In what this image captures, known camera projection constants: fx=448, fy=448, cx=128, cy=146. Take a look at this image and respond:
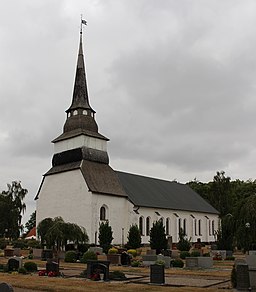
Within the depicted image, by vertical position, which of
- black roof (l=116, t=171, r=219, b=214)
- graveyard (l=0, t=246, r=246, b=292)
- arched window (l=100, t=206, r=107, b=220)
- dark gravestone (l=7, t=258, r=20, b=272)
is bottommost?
graveyard (l=0, t=246, r=246, b=292)

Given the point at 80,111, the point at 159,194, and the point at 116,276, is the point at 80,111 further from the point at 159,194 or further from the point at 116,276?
the point at 116,276

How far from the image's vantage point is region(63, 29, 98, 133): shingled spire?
5000 centimetres

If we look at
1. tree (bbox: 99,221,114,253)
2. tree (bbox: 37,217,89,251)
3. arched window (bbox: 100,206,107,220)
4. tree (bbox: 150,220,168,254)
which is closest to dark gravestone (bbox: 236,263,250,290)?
tree (bbox: 37,217,89,251)

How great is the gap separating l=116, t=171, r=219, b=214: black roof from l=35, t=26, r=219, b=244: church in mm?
156

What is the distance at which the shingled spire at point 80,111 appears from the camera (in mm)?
50000

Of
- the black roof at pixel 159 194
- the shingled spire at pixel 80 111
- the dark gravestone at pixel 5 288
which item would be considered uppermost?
the shingled spire at pixel 80 111

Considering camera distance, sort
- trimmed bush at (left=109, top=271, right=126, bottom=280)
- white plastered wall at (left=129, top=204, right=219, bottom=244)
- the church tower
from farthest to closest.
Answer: white plastered wall at (left=129, top=204, right=219, bottom=244) → the church tower → trimmed bush at (left=109, top=271, right=126, bottom=280)

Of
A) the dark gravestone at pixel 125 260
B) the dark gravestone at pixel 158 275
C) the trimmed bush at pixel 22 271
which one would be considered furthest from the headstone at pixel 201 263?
the trimmed bush at pixel 22 271

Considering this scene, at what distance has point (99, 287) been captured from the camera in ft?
50.3

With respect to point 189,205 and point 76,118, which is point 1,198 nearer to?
point 76,118

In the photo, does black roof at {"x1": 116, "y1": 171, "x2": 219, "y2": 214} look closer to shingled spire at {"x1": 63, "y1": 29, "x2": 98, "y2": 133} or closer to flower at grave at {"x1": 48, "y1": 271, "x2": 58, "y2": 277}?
shingled spire at {"x1": 63, "y1": 29, "x2": 98, "y2": 133}

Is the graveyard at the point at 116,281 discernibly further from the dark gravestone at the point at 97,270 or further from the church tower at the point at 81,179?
the church tower at the point at 81,179

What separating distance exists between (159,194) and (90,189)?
562 inches

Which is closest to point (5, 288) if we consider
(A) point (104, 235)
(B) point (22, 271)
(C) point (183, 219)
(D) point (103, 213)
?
Result: (B) point (22, 271)
